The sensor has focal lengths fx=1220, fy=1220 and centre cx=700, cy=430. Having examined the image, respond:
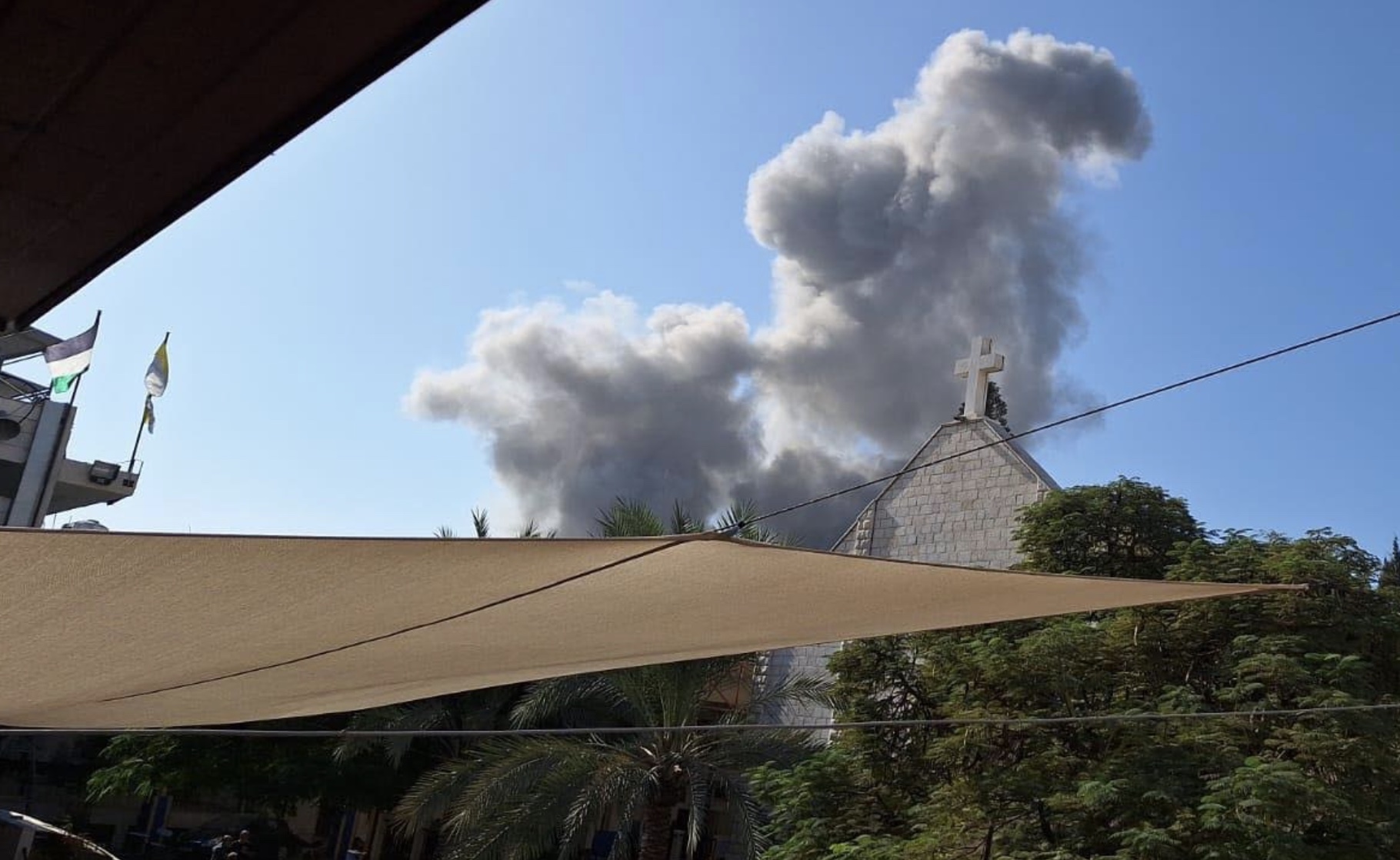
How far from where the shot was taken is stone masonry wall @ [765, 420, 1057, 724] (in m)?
14.7

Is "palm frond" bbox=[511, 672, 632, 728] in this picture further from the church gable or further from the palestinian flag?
the palestinian flag

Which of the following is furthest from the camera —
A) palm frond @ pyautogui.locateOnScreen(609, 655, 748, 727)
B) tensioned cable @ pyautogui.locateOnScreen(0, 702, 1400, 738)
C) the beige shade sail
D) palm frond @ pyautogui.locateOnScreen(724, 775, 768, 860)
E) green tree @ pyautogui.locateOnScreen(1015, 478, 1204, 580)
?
palm frond @ pyautogui.locateOnScreen(609, 655, 748, 727)

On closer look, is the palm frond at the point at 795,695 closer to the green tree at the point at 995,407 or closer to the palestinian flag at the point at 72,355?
the green tree at the point at 995,407

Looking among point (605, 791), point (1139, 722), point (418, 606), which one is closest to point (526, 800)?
point (605, 791)

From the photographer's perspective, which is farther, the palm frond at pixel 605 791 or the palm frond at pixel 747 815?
the palm frond at pixel 747 815

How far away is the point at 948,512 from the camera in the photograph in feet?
50.7

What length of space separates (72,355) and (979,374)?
13765 millimetres

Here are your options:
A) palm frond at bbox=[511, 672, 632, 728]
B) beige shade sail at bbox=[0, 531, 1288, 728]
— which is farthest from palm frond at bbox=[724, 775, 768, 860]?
beige shade sail at bbox=[0, 531, 1288, 728]

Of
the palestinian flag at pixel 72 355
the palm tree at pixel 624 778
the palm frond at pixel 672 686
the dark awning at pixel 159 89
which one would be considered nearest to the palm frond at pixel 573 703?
the palm frond at pixel 672 686

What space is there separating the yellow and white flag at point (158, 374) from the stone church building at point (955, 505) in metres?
13.2

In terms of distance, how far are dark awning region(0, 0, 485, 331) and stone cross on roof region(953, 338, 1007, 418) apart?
14.5m

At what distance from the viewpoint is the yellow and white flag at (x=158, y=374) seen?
73.5 ft

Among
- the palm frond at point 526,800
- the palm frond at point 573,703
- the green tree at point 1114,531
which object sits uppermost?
the green tree at point 1114,531

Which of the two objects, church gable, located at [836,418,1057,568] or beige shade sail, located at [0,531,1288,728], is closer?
beige shade sail, located at [0,531,1288,728]
